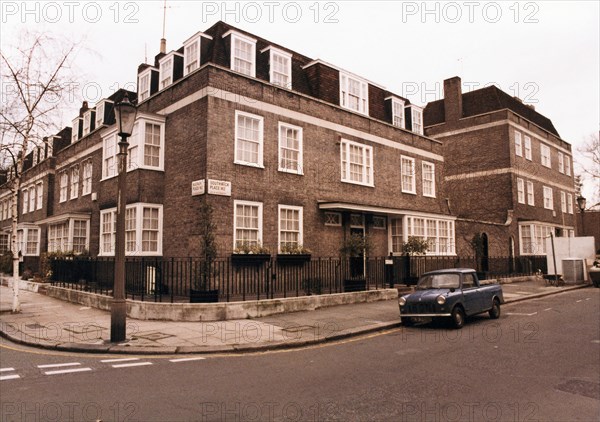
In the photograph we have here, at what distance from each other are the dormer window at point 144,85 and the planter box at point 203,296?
11142mm

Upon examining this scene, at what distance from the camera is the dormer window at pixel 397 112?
24.7 meters

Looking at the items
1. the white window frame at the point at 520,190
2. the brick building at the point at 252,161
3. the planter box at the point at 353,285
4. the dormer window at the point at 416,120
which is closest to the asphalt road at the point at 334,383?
the planter box at the point at 353,285

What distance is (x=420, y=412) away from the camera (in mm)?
5160

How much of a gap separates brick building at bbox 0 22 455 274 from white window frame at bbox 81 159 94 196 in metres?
0.12

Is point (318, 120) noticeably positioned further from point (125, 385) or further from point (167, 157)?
point (125, 385)

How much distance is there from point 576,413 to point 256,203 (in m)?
12.8

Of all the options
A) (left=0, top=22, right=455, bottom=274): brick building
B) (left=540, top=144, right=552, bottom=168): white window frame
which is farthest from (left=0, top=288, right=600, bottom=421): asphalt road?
(left=540, top=144, right=552, bottom=168): white window frame

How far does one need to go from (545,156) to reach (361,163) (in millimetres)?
25038

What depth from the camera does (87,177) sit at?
24.1m

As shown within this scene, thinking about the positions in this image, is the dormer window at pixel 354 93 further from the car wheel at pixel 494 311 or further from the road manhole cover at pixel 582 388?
the road manhole cover at pixel 582 388

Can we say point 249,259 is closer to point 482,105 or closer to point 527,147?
point 482,105

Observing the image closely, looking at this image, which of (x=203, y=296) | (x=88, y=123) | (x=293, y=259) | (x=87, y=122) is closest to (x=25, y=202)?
(x=87, y=122)

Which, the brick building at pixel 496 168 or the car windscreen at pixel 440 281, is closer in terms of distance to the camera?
the car windscreen at pixel 440 281

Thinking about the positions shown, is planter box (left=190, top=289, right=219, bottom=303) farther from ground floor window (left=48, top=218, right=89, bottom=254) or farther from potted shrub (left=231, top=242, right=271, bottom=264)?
ground floor window (left=48, top=218, right=89, bottom=254)
